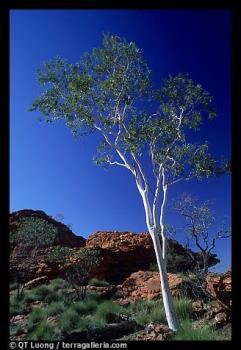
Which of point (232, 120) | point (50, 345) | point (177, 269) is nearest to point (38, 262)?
point (177, 269)

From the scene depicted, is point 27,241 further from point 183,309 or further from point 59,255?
point 183,309

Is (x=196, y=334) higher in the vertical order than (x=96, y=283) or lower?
lower

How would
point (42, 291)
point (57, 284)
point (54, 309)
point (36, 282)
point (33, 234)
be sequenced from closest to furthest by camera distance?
point (54, 309), point (42, 291), point (57, 284), point (36, 282), point (33, 234)

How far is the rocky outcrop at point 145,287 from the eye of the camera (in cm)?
1433

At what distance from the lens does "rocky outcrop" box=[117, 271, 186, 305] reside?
14328mm

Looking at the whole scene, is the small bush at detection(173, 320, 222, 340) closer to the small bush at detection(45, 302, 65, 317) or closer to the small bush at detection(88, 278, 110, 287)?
the small bush at detection(45, 302, 65, 317)

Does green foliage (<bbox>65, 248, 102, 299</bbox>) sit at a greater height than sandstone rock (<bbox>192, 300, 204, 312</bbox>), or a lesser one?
greater

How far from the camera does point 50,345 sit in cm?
584

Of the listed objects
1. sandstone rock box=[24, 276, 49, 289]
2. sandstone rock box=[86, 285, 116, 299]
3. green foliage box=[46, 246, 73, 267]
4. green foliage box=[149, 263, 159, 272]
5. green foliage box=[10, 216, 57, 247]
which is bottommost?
sandstone rock box=[86, 285, 116, 299]

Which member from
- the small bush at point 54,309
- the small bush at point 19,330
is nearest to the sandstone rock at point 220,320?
the small bush at point 19,330

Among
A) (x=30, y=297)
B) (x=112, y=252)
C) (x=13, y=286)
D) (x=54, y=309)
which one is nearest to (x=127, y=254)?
(x=112, y=252)

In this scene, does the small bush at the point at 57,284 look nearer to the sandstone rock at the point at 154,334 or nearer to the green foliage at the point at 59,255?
the green foliage at the point at 59,255

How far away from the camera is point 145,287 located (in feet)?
51.6

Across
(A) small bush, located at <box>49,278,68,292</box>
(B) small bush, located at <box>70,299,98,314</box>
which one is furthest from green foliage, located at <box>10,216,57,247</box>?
(B) small bush, located at <box>70,299,98,314</box>
